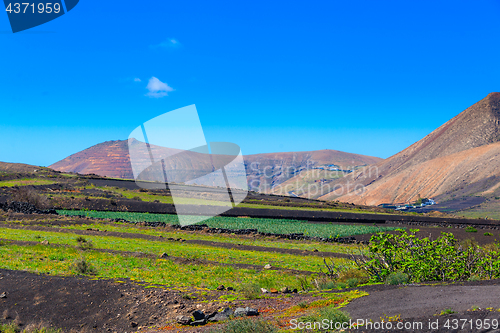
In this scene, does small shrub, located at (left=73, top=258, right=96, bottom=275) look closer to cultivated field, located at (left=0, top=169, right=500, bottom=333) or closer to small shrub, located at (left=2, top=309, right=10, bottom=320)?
cultivated field, located at (left=0, top=169, right=500, bottom=333)

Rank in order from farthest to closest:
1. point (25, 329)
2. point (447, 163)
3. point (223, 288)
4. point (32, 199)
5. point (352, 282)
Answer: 1. point (447, 163)
2. point (32, 199)
3. point (223, 288)
4. point (352, 282)
5. point (25, 329)

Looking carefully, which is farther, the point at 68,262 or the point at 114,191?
the point at 114,191

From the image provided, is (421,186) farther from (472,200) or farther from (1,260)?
(1,260)

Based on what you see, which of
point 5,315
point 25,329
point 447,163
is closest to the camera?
point 25,329

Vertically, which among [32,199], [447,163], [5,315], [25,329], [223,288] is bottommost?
[223,288]

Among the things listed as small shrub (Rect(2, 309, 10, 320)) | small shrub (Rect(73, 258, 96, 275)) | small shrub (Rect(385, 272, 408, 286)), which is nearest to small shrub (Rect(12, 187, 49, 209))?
small shrub (Rect(73, 258, 96, 275))

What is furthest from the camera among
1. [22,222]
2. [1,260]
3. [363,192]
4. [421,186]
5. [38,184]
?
[363,192]

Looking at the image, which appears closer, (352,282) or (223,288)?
(352,282)

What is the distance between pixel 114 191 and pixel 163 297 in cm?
7244

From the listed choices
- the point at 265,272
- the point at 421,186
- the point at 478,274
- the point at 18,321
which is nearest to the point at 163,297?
the point at 18,321

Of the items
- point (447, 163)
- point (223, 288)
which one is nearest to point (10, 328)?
point (223, 288)

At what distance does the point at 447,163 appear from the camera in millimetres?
125250

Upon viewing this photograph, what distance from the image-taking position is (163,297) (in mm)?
11664

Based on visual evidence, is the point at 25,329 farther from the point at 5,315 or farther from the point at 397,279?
the point at 397,279
